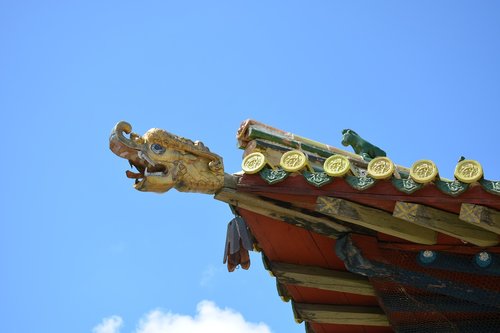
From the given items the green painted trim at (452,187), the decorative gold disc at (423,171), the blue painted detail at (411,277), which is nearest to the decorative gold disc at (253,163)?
the blue painted detail at (411,277)

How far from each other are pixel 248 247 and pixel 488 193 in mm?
2191

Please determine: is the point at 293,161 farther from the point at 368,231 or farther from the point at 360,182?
the point at 368,231

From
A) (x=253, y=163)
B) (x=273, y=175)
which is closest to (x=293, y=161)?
(x=273, y=175)

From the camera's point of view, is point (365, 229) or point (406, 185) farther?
point (365, 229)

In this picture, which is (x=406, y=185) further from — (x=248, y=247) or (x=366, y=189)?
(x=248, y=247)

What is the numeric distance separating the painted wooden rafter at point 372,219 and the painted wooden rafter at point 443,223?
28 cm

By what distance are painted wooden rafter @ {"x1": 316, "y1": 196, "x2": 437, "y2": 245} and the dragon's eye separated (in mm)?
1342

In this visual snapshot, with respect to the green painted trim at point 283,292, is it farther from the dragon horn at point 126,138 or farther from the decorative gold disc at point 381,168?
the dragon horn at point 126,138

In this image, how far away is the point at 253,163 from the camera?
7.60 m

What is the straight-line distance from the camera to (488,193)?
7.01 meters

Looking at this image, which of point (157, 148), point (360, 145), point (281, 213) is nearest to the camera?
point (157, 148)

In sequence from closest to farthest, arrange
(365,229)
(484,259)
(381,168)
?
1. (381,168)
2. (484,259)
3. (365,229)

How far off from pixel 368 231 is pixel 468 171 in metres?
1.23

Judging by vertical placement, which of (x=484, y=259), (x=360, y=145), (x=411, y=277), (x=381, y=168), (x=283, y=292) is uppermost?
(x=360, y=145)
